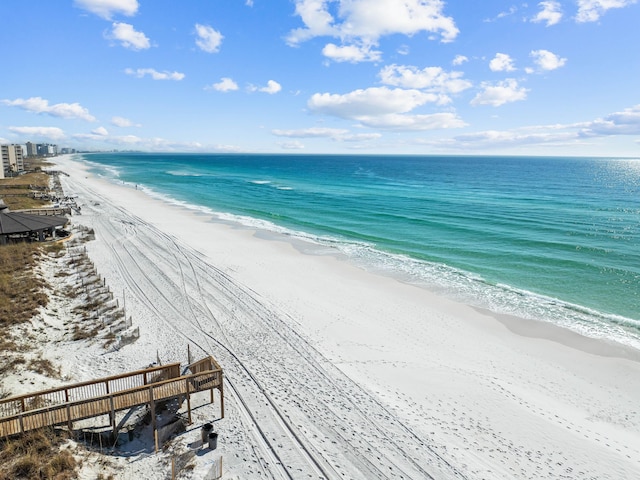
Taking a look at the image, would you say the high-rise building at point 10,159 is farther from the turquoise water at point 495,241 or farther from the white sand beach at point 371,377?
the white sand beach at point 371,377

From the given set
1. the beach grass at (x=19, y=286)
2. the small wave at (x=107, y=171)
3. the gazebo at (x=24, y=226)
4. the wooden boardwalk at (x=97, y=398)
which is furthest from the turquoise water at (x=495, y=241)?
the small wave at (x=107, y=171)

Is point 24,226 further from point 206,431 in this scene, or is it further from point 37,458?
point 206,431

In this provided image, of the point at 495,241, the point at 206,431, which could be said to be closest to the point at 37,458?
the point at 206,431

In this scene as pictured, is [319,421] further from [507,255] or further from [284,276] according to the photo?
[507,255]

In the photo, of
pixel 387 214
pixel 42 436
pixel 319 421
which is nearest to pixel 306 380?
pixel 319 421

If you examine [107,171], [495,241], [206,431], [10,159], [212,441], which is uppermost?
[10,159]
